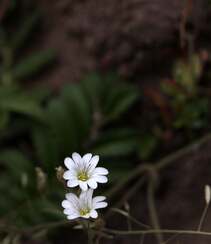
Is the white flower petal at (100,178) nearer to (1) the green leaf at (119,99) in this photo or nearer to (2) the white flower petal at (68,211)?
(2) the white flower petal at (68,211)

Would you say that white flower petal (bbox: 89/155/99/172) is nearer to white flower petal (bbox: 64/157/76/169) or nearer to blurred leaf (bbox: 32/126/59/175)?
white flower petal (bbox: 64/157/76/169)

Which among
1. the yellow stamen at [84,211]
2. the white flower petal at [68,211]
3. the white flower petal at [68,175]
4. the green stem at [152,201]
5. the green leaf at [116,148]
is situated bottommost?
the white flower petal at [68,211]

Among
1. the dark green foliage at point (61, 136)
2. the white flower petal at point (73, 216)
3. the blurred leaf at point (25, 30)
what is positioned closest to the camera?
the white flower petal at point (73, 216)

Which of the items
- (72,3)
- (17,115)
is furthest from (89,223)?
(72,3)

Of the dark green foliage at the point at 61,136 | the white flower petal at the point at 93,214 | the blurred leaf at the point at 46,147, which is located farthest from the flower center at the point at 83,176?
the blurred leaf at the point at 46,147

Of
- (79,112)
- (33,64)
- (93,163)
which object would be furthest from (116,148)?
(93,163)

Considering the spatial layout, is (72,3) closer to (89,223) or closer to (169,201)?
(169,201)

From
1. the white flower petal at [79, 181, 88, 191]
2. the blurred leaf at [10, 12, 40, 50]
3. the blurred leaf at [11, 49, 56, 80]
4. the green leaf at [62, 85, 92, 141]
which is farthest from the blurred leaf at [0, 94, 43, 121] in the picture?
the white flower petal at [79, 181, 88, 191]
